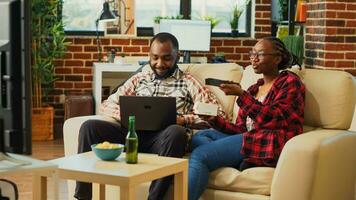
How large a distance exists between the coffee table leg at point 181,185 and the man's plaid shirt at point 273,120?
1.30 feet

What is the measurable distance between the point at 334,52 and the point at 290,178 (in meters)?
2.62

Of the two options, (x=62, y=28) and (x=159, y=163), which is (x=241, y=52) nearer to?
(x=62, y=28)

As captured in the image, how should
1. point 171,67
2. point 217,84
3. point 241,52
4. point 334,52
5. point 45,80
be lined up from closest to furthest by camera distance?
point 217,84 < point 171,67 < point 334,52 < point 45,80 < point 241,52

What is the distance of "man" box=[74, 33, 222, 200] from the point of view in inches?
139

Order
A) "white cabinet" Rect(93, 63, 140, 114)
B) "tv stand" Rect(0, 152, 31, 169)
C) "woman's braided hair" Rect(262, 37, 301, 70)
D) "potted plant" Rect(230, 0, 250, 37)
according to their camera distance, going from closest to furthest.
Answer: "tv stand" Rect(0, 152, 31, 169) → "woman's braided hair" Rect(262, 37, 301, 70) → "white cabinet" Rect(93, 63, 140, 114) → "potted plant" Rect(230, 0, 250, 37)

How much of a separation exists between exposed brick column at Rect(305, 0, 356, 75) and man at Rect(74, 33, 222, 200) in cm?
196

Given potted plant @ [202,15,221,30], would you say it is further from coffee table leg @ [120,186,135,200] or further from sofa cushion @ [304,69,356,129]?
coffee table leg @ [120,186,135,200]

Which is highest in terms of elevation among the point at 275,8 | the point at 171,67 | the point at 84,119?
the point at 275,8

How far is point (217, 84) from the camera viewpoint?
3.64 m

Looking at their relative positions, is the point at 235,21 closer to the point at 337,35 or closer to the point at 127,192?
the point at 337,35

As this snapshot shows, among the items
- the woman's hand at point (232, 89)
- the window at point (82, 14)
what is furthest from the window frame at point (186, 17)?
the woman's hand at point (232, 89)

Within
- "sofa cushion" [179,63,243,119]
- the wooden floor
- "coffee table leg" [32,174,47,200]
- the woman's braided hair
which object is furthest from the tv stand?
the wooden floor

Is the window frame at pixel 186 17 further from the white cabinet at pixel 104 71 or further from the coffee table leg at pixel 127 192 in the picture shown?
the coffee table leg at pixel 127 192

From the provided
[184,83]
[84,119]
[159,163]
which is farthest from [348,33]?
[159,163]
